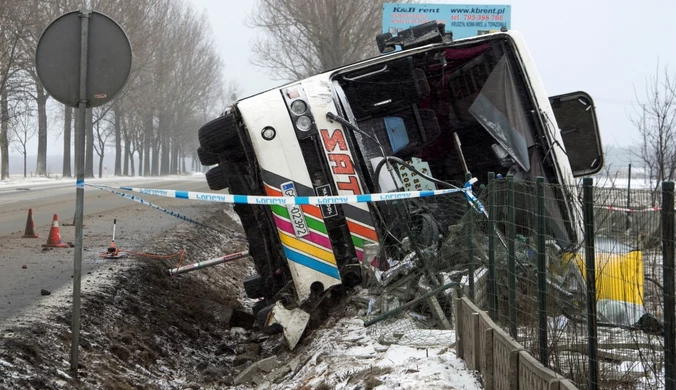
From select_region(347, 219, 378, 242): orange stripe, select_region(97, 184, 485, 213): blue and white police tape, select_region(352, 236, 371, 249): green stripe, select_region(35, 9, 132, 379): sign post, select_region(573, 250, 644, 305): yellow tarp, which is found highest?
select_region(35, 9, 132, 379): sign post

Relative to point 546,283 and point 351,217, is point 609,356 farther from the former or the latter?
point 351,217

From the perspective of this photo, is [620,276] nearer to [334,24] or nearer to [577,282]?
[577,282]

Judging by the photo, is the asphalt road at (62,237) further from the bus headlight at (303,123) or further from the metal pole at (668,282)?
the metal pole at (668,282)

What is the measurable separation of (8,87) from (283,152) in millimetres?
32662

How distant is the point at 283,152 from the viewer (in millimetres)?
7410

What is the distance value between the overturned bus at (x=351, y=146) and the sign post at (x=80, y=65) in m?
1.84

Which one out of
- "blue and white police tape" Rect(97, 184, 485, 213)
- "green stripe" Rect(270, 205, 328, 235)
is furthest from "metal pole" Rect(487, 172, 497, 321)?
"green stripe" Rect(270, 205, 328, 235)

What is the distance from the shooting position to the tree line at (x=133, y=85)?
3522 centimetres

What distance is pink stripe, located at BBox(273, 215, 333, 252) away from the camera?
7344 mm

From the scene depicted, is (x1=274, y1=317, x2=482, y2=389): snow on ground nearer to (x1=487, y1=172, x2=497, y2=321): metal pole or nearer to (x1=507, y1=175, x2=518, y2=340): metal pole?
(x1=487, y1=172, x2=497, y2=321): metal pole

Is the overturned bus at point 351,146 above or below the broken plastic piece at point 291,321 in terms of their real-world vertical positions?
above

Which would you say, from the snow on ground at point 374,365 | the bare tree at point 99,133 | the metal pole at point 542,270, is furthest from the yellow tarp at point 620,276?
the bare tree at point 99,133

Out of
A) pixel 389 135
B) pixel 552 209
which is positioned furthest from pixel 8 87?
pixel 552 209

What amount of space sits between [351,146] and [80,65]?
2638 mm
